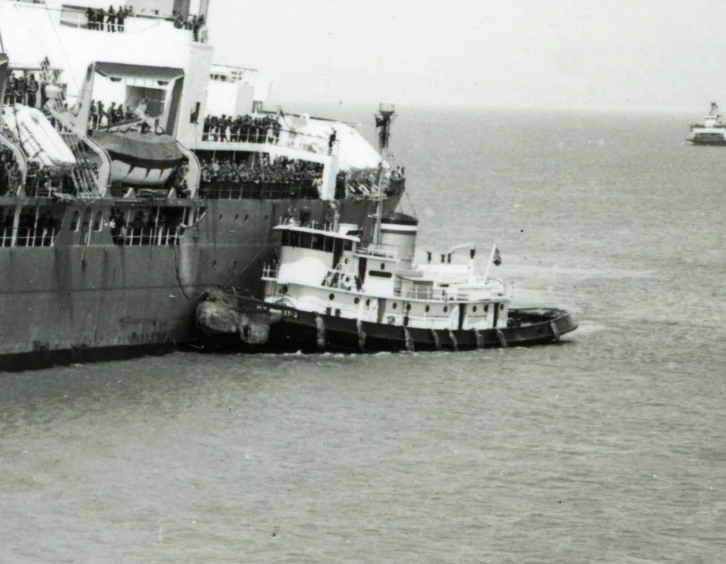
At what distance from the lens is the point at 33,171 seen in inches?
1800

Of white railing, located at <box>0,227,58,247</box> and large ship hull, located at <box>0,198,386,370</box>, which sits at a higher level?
white railing, located at <box>0,227,58,247</box>

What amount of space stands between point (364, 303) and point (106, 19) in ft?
42.4

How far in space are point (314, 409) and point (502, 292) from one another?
497 inches

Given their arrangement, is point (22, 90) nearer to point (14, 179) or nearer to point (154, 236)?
point (14, 179)

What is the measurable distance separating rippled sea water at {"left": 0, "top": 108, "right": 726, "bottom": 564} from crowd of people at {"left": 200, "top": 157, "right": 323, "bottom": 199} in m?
6.09

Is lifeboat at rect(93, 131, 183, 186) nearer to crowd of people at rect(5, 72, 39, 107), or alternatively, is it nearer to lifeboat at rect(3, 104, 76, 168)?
lifeboat at rect(3, 104, 76, 168)

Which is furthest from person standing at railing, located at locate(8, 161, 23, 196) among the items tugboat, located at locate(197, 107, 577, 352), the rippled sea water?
tugboat, located at locate(197, 107, 577, 352)

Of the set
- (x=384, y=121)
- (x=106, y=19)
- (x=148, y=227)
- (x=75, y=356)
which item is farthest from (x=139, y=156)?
(x=384, y=121)

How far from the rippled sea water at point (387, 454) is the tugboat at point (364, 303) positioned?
2.40 ft

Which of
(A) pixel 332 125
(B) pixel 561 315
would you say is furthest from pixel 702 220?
(B) pixel 561 315

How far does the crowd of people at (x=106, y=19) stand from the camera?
53.8 m

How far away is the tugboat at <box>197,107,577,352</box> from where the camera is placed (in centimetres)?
4872

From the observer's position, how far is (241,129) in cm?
5591

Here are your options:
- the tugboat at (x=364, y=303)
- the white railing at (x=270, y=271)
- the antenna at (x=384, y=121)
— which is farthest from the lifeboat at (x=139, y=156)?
the antenna at (x=384, y=121)
